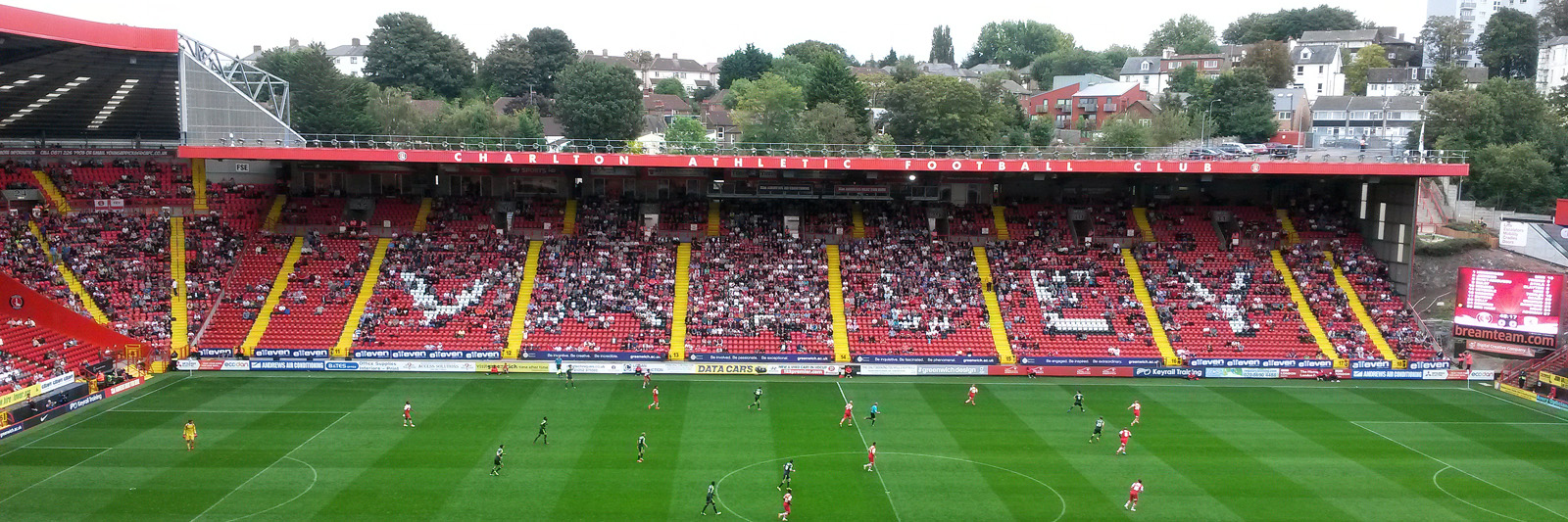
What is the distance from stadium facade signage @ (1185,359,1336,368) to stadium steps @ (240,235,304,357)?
38.3 meters

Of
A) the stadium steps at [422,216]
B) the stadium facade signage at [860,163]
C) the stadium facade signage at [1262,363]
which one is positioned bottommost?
the stadium facade signage at [1262,363]

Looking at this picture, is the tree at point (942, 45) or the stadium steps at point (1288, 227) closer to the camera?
the stadium steps at point (1288, 227)

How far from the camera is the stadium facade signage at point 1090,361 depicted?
42.0m

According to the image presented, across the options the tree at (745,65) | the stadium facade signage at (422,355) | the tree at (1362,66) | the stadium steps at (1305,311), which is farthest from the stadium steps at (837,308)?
the tree at (1362,66)

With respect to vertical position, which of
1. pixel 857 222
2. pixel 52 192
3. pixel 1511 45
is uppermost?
pixel 1511 45

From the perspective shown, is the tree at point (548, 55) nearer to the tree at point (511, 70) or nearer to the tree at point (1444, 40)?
the tree at point (511, 70)

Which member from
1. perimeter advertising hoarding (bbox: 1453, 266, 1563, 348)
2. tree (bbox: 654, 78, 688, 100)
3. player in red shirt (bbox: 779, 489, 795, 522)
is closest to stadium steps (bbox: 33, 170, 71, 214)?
player in red shirt (bbox: 779, 489, 795, 522)

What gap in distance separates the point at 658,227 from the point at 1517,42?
9612 centimetres

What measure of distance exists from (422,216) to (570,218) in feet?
23.8

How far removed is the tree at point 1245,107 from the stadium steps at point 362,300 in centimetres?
6188

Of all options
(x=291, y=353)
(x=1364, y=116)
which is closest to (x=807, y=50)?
(x=1364, y=116)

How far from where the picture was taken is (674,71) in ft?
448

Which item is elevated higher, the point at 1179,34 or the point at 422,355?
the point at 1179,34

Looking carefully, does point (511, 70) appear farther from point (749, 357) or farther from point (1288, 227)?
point (1288, 227)
